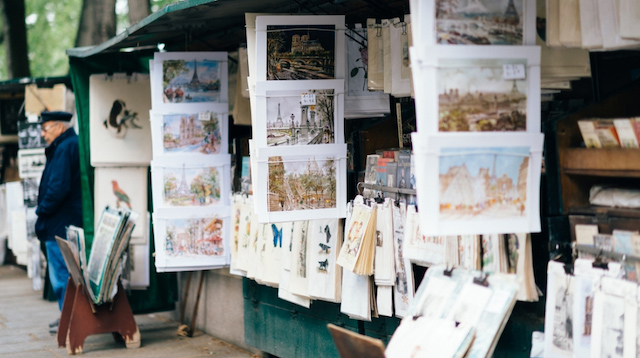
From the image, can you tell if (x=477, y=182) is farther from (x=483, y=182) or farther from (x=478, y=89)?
(x=478, y=89)

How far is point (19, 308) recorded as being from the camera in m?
11.0

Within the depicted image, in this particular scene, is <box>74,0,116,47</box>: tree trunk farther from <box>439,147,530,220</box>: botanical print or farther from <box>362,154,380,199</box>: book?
<box>439,147,530,220</box>: botanical print

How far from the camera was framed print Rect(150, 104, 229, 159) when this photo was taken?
7.13m

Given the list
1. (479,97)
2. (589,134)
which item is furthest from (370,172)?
(479,97)

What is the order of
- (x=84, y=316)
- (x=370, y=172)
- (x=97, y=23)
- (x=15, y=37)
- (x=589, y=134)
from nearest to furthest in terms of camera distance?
1. (x=589, y=134)
2. (x=370, y=172)
3. (x=84, y=316)
4. (x=97, y=23)
5. (x=15, y=37)

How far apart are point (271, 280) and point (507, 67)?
3417mm

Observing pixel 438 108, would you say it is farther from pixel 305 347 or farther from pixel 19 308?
pixel 19 308

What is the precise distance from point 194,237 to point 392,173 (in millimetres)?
2698

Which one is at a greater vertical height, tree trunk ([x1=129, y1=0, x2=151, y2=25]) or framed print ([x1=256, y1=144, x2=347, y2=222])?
tree trunk ([x1=129, y1=0, x2=151, y2=25])

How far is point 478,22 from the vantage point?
3.67 metres

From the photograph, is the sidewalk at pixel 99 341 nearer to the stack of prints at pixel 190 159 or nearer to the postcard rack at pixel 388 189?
the stack of prints at pixel 190 159

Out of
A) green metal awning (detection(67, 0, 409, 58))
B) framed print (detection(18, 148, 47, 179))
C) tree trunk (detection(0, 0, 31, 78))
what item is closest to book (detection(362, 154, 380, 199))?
green metal awning (detection(67, 0, 409, 58))

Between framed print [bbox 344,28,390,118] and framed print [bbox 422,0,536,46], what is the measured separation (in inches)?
73.4

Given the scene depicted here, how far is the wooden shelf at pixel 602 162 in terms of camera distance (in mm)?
3713
